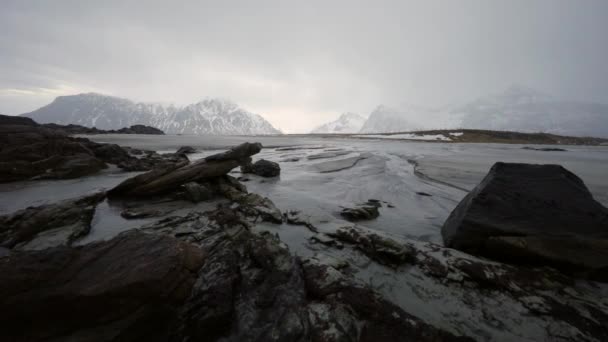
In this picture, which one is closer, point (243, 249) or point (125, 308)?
point (125, 308)

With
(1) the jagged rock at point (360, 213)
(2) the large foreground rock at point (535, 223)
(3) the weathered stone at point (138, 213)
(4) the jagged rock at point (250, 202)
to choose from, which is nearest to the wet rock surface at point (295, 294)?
(2) the large foreground rock at point (535, 223)

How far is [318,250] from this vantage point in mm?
4410

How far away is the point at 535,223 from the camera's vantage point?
429cm

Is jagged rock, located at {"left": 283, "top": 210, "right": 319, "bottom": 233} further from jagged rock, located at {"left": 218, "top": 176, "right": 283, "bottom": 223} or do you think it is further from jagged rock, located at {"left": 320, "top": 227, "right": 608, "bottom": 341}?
jagged rock, located at {"left": 320, "top": 227, "right": 608, "bottom": 341}

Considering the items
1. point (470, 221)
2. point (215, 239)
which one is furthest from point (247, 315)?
point (470, 221)

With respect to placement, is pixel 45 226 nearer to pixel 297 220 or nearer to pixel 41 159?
pixel 297 220

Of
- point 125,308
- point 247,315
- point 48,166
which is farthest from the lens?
point 48,166

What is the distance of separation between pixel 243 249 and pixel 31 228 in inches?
177

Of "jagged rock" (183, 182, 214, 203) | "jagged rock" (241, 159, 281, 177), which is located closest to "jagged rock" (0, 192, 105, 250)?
"jagged rock" (183, 182, 214, 203)

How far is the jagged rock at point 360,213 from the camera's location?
19.9 feet

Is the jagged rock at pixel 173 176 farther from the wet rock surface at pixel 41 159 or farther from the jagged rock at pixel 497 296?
the jagged rock at pixel 497 296

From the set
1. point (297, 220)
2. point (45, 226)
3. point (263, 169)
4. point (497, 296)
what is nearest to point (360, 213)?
point (297, 220)

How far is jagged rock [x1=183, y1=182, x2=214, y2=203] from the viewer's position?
693 cm

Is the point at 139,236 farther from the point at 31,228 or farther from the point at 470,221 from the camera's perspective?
the point at 470,221
